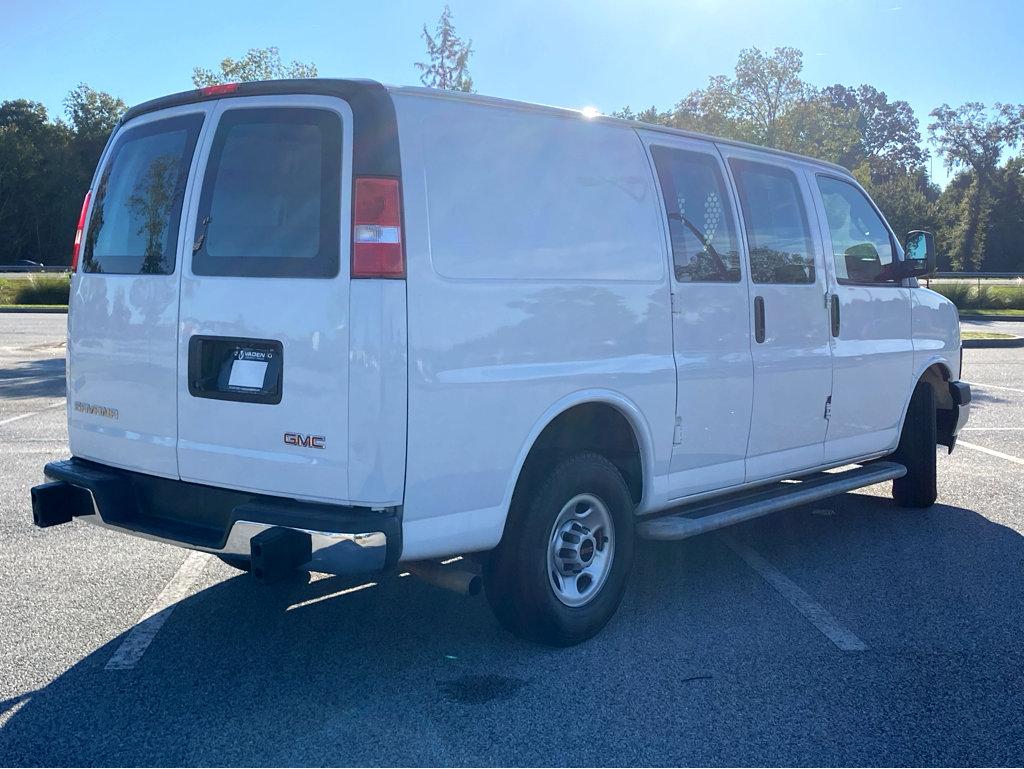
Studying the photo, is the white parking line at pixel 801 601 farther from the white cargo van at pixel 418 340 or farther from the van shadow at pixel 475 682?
the white cargo van at pixel 418 340

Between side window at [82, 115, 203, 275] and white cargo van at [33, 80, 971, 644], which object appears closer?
white cargo van at [33, 80, 971, 644]

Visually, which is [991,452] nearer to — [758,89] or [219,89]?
[219,89]

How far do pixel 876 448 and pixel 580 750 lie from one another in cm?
396

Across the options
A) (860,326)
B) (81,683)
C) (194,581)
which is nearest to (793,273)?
(860,326)

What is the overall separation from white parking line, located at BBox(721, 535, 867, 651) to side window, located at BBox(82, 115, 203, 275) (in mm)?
3377

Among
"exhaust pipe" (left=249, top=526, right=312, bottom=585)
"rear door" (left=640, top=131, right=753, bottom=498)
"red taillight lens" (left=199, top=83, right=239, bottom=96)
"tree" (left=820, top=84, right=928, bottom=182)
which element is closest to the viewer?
"exhaust pipe" (left=249, top=526, right=312, bottom=585)

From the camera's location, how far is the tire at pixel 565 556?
430 centimetres

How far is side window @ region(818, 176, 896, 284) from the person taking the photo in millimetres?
6316

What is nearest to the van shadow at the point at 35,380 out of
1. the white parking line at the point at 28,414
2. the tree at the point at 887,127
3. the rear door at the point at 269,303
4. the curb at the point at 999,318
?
the white parking line at the point at 28,414

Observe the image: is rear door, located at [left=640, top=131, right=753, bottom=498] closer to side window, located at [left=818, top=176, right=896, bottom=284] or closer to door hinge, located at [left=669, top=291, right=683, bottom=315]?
door hinge, located at [left=669, top=291, right=683, bottom=315]

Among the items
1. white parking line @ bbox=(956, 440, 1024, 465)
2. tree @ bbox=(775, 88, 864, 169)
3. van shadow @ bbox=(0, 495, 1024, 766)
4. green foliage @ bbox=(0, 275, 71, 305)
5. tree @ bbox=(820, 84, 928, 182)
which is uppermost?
tree @ bbox=(820, 84, 928, 182)

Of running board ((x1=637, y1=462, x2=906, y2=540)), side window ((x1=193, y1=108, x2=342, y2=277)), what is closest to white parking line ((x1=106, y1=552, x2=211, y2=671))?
side window ((x1=193, y1=108, x2=342, y2=277))

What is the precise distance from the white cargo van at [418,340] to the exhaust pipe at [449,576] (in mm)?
13

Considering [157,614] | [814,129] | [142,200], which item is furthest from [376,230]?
[814,129]
